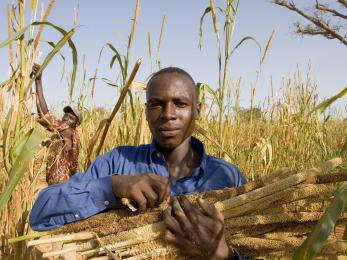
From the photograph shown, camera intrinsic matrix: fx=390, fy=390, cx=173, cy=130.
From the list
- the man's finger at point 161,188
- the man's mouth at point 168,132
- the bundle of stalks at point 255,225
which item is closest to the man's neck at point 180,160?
the man's mouth at point 168,132

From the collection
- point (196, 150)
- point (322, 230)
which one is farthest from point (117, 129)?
point (322, 230)

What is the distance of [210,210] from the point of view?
0.88 metres

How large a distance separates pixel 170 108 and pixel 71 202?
0.54 meters

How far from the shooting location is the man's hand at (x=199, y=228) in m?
0.86

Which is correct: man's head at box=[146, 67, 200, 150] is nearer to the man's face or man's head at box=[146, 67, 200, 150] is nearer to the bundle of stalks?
the bundle of stalks

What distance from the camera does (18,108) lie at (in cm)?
139

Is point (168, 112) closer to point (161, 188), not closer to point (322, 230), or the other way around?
point (161, 188)

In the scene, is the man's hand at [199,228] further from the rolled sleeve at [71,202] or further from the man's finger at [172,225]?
the rolled sleeve at [71,202]

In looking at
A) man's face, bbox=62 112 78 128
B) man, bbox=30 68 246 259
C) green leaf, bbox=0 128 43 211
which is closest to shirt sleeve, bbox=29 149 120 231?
man, bbox=30 68 246 259

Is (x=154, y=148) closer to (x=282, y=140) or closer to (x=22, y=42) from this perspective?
(x=22, y=42)

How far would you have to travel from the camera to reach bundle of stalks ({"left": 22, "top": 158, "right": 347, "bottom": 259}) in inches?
32.9

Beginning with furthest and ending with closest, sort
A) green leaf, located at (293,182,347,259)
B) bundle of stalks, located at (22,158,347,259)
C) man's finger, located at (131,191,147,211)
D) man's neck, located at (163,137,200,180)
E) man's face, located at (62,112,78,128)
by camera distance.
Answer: man's face, located at (62,112,78,128), man's neck, located at (163,137,200,180), man's finger, located at (131,191,147,211), bundle of stalks, located at (22,158,347,259), green leaf, located at (293,182,347,259)

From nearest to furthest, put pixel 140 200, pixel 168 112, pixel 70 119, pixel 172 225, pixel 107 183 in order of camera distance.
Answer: pixel 172 225 < pixel 140 200 < pixel 107 183 < pixel 168 112 < pixel 70 119

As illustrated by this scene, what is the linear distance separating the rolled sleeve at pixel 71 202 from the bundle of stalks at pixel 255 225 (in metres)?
0.21
